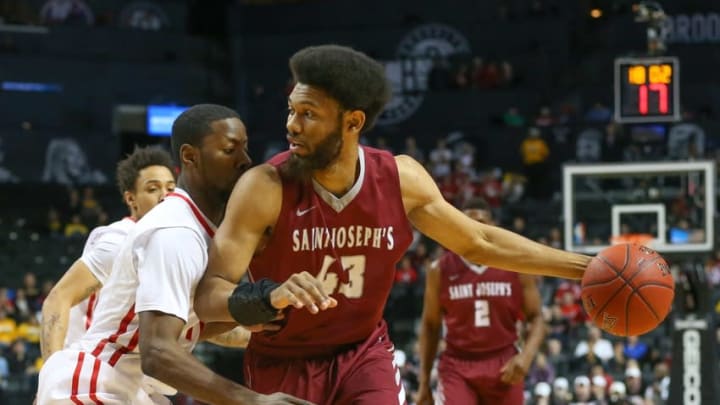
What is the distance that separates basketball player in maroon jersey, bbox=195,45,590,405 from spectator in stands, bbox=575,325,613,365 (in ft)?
30.5

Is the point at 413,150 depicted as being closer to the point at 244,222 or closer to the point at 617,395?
the point at 617,395

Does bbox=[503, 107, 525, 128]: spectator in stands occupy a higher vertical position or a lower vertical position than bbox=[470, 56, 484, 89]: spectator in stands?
lower

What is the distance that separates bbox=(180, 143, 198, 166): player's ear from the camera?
439cm

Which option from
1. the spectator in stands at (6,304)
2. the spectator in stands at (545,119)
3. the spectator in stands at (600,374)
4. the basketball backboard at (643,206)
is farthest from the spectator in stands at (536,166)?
the spectator in stands at (6,304)

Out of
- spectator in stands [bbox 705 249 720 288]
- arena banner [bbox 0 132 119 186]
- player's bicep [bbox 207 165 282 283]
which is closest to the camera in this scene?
player's bicep [bbox 207 165 282 283]

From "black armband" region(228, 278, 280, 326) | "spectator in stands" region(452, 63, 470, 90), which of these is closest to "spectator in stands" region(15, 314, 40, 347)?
"spectator in stands" region(452, 63, 470, 90)

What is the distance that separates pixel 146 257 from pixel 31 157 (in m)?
17.9

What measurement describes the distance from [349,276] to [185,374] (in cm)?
87

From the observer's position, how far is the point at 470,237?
4715 millimetres

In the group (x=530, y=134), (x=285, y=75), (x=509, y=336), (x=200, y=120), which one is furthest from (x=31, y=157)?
(x=200, y=120)

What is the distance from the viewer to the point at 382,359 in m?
4.55

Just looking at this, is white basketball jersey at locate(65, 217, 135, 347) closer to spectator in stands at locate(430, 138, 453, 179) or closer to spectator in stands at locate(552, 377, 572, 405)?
spectator in stands at locate(552, 377, 572, 405)

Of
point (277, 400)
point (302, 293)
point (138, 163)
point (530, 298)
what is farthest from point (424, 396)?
point (302, 293)

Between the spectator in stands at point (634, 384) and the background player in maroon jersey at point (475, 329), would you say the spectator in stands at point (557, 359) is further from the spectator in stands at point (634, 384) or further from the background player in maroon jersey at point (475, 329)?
the background player in maroon jersey at point (475, 329)
